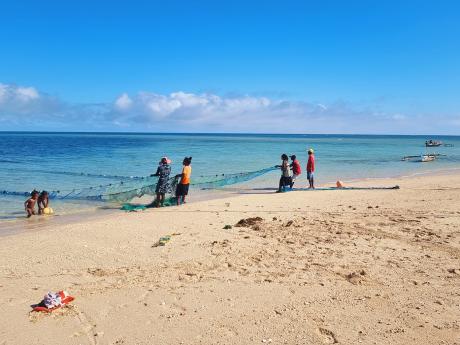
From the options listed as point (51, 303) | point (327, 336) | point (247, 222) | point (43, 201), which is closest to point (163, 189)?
point (43, 201)

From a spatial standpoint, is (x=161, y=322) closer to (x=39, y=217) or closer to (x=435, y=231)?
(x=435, y=231)

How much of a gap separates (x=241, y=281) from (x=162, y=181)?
7.48 m

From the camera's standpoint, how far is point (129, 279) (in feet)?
19.4

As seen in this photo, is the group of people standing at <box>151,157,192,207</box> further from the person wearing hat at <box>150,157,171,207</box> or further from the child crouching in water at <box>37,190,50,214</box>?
the child crouching in water at <box>37,190,50,214</box>

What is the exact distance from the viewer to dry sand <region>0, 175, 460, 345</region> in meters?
4.40

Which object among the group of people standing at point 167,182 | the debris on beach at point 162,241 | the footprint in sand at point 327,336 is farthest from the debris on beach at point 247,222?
the footprint in sand at point 327,336

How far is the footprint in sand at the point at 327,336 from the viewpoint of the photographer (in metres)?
4.19

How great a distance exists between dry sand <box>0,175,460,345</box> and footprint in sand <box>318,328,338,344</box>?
0.8 inches

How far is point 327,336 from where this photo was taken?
428cm

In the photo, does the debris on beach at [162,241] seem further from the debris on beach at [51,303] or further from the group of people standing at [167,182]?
the group of people standing at [167,182]

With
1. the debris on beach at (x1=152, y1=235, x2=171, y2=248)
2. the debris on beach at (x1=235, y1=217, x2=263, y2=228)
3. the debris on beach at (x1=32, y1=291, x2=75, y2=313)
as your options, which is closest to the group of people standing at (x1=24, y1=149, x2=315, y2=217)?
the debris on beach at (x1=235, y1=217, x2=263, y2=228)

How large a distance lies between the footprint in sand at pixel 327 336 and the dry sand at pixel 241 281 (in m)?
0.02

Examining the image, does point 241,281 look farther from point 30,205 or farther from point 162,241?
point 30,205

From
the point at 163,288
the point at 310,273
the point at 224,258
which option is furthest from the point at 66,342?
the point at 310,273
